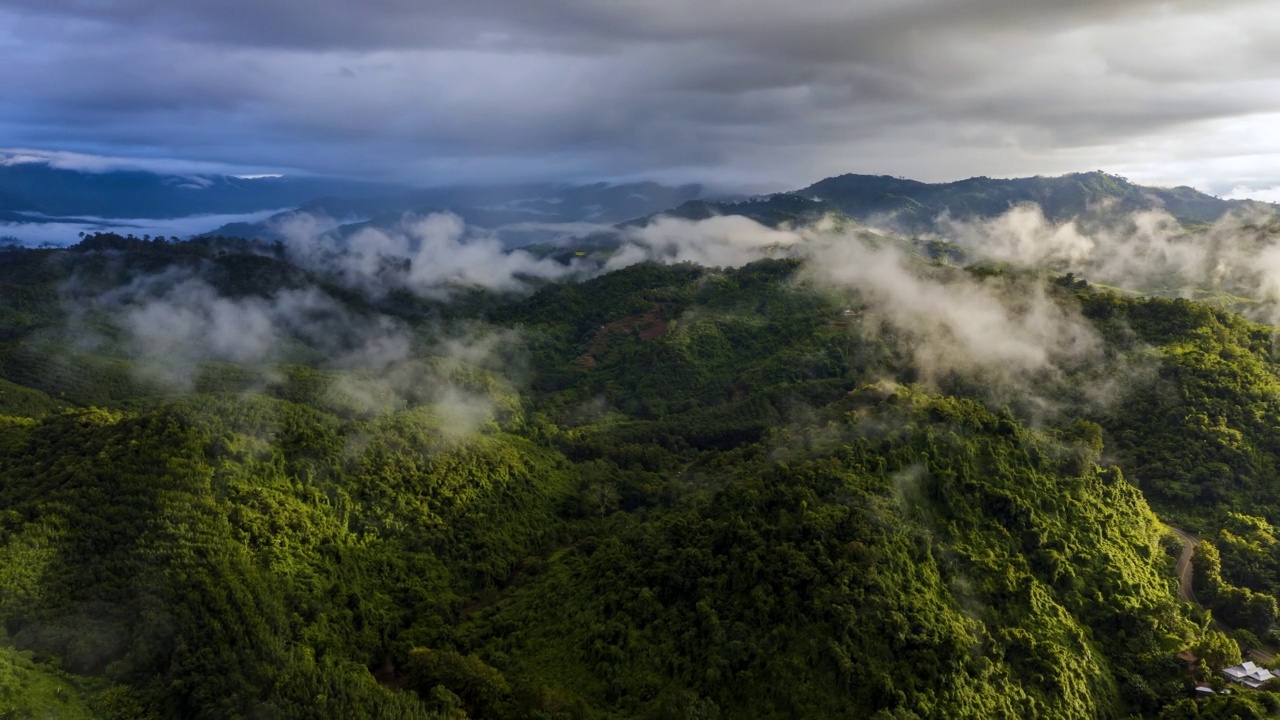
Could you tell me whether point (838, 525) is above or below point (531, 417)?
above

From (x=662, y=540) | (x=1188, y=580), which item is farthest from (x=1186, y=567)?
(x=662, y=540)

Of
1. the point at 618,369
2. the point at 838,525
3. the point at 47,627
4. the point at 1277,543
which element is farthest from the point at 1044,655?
the point at 618,369

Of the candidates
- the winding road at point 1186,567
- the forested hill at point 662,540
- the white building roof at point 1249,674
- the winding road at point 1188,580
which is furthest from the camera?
the winding road at point 1186,567

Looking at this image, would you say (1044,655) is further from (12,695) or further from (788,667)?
(12,695)

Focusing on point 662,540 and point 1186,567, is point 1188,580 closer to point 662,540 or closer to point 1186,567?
point 1186,567

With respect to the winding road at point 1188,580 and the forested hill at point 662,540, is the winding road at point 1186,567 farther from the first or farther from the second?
the forested hill at point 662,540

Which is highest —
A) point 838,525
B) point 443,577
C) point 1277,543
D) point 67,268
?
point 67,268

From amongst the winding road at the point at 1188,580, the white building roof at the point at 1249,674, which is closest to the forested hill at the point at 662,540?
the white building roof at the point at 1249,674

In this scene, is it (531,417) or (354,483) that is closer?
(354,483)

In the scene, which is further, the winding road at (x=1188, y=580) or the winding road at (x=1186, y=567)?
the winding road at (x=1186, y=567)

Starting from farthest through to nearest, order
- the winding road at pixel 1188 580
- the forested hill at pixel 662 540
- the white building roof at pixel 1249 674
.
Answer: the winding road at pixel 1188 580 < the white building roof at pixel 1249 674 < the forested hill at pixel 662 540
